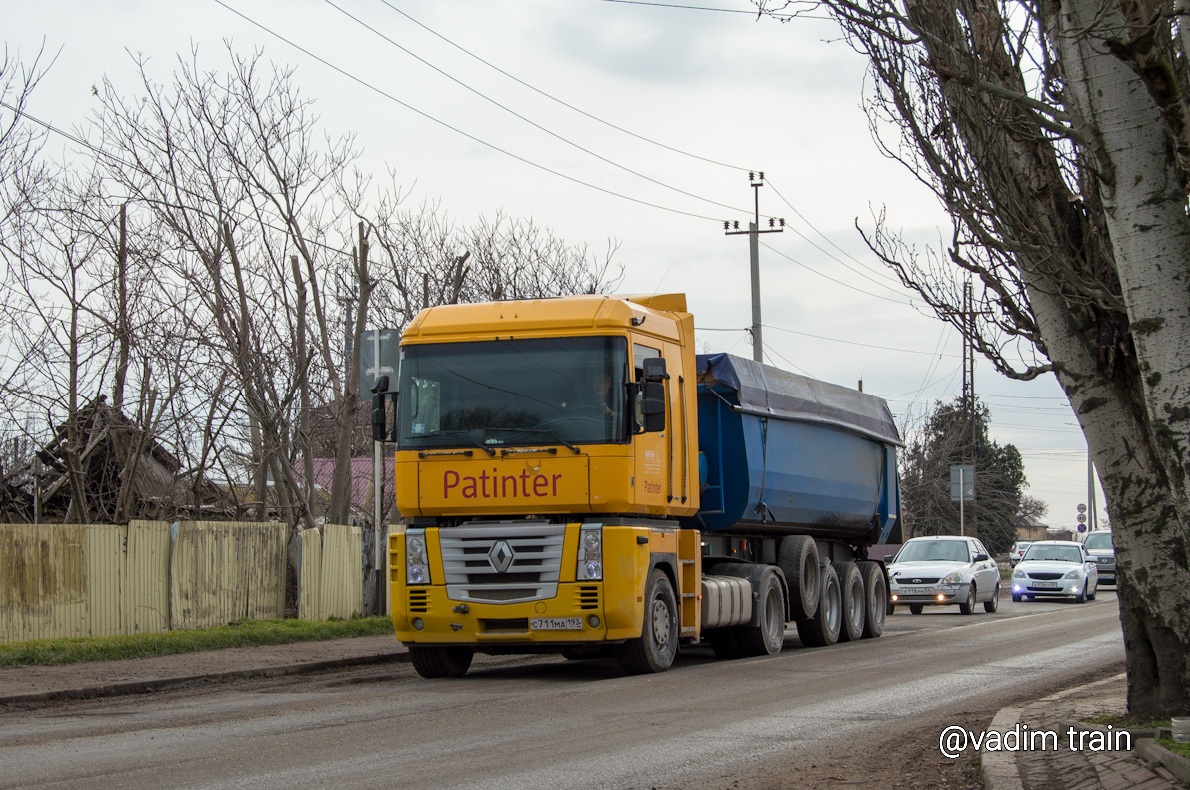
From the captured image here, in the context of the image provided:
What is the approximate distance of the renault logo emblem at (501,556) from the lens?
13.5 m

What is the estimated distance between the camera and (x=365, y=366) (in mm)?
19656

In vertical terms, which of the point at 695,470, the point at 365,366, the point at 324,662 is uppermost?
the point at 365,366

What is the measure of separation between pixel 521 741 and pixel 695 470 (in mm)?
6582

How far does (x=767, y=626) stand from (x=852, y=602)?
3.90 meters

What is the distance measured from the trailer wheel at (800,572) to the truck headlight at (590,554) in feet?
19.2

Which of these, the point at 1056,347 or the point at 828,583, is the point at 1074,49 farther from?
the point at 828,583

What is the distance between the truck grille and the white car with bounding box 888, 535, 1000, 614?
16523 mm

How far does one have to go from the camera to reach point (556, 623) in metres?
13.3

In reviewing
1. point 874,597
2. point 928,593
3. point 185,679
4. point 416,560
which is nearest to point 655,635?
point 416,560

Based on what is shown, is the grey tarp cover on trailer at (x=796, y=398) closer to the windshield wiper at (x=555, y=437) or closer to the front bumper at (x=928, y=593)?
the windshield wiper at (x=555, y=437)

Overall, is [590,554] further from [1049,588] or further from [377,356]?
[1049,588]

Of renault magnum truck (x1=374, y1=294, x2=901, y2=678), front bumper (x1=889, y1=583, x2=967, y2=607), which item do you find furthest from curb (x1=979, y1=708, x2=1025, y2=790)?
front bumper (x1=889, y1=583, x2=967, y2=607)

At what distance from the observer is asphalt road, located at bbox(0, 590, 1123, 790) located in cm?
793

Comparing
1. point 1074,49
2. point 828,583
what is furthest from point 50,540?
point 1074,49
